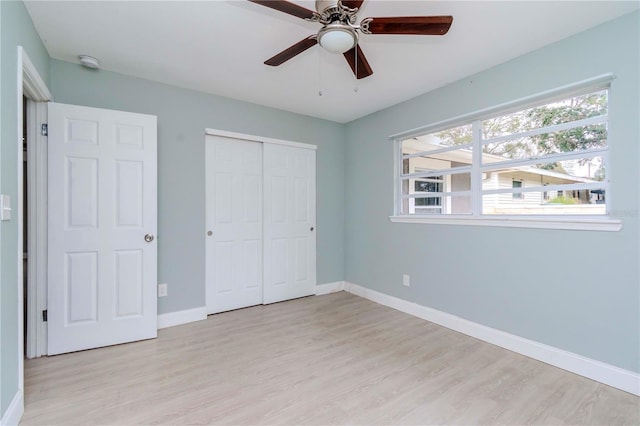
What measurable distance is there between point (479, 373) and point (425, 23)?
2.35 meters

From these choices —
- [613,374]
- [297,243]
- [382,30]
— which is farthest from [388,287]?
[382,30]

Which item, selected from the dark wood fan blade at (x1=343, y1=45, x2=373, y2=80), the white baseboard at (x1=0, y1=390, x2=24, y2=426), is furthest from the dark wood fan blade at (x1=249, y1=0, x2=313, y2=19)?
the white baseboard at (x1=0, y1=390, x2=24, y2=426)

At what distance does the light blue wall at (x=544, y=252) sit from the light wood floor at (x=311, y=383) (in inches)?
12.7

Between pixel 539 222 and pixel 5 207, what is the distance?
3472 mm

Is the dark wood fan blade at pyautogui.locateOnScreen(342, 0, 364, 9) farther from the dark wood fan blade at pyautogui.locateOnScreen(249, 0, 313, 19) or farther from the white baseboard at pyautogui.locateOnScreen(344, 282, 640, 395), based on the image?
the white baseboard at pyautogui.locateOnScreen(344, 282, 640, 395)

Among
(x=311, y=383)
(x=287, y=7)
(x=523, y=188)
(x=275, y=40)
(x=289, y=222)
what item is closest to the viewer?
(x=287, y=7)

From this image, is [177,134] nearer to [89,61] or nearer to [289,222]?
[89,61]

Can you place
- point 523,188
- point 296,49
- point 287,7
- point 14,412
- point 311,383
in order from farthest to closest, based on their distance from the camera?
point 523,188
point 311,383
point 296,49
point 14,412
point 287,7

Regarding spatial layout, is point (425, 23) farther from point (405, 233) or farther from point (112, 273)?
point (112, 273)

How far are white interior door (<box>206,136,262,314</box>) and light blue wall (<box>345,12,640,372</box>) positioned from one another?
5.28 feet

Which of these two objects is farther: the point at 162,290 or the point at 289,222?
the point at 289,222

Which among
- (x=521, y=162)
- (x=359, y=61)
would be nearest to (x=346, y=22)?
(x=359, y=61)

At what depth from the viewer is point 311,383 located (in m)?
2.05

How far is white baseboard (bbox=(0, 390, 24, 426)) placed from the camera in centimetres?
A: 151
